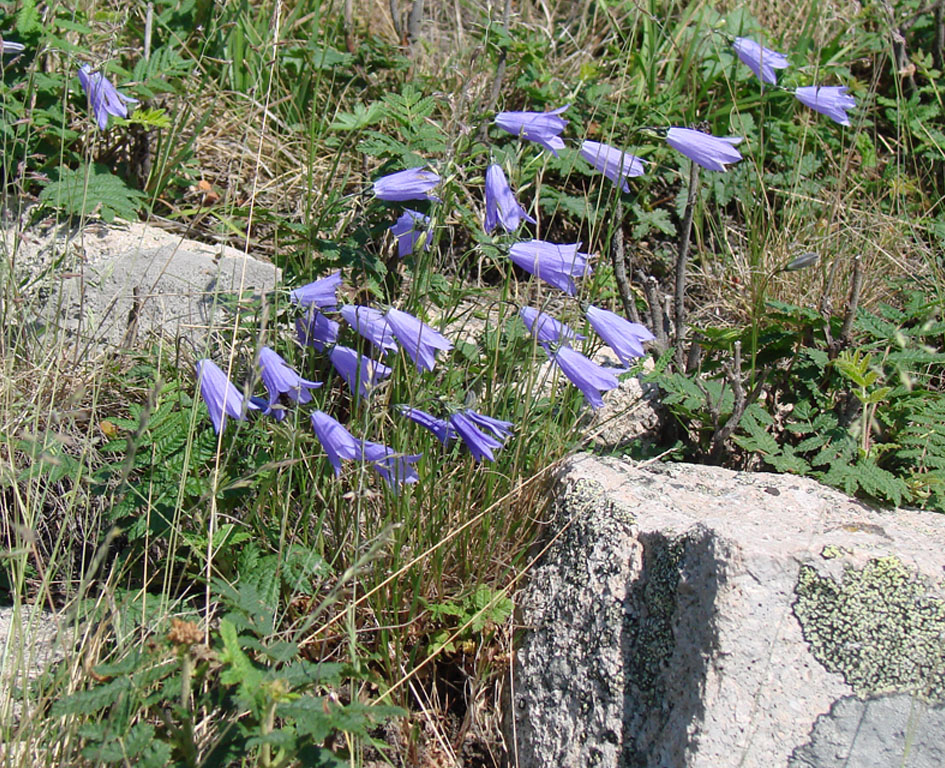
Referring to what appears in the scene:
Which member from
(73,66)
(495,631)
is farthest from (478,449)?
(73,66)

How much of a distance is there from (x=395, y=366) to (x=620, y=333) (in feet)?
1.75

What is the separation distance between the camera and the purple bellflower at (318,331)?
2.15 meters

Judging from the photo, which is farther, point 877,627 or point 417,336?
point 417,336

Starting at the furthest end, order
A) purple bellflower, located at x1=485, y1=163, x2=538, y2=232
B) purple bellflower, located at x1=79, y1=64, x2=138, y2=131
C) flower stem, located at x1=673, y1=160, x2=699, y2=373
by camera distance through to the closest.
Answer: purple bellflower, located at x1=79, y1=64, x2=138, y2=131 → flower stem, located at x1=673, y1=160, x2=699, y2=373 → purple bellflower, located at x1=485, y1=163, x2=538, y2=232

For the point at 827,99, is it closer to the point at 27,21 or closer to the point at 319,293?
the point at 319,293

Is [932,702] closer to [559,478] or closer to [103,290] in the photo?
[559,478]

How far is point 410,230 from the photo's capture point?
218cm

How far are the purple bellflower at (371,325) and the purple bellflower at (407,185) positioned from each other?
261 mm

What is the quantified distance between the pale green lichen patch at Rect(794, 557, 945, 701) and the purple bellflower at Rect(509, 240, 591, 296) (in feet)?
2.84

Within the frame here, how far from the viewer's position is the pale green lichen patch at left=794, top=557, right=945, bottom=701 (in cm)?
163

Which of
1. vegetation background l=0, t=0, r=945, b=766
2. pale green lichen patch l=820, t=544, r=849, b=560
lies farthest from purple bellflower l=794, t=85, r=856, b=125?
pale green lichen patch l=820, t=544, r=849, b=560

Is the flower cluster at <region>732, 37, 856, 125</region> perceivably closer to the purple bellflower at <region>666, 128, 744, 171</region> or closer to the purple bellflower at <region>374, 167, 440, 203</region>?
the purple bellflower at <region>666, 128, 744, 171</region>

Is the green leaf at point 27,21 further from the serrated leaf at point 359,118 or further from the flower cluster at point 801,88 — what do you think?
the flower cluster at point 801,88

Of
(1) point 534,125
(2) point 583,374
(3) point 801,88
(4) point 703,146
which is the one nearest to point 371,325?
(2) point 583,374
